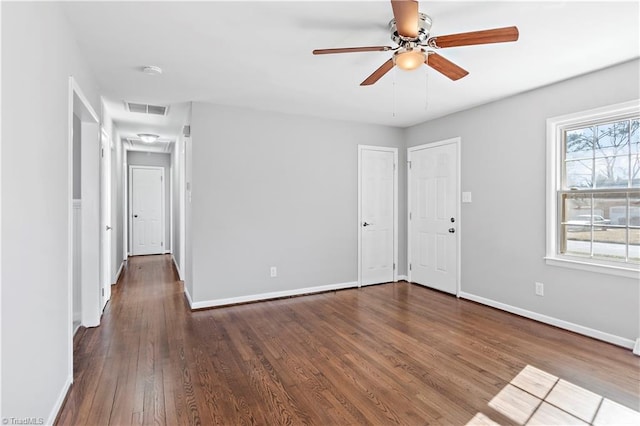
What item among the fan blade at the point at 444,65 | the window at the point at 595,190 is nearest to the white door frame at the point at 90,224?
the fan blade at the point at 444,65

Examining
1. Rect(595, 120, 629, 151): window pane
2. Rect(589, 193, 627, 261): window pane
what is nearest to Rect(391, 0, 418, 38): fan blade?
Rect(595, 120, 629, 151): window pane

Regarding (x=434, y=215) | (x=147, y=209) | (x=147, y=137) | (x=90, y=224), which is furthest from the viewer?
(x=147, y=209)

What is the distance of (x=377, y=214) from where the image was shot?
5.25 m

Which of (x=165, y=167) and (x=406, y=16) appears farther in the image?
(x=165, y=167)

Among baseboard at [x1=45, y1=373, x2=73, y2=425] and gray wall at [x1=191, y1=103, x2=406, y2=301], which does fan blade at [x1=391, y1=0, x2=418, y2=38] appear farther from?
baseboard at [x1=45, y1=373, x2=73, y2=425]

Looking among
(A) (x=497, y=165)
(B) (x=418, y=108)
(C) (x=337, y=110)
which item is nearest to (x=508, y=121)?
(A) (x=497, y=165)

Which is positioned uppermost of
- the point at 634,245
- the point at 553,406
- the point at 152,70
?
the point at 152,70

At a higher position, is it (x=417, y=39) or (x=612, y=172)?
(x=417, y=39)

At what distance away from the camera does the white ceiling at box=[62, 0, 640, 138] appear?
2.13 m

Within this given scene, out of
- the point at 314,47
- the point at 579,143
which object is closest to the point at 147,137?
the point at 314,47

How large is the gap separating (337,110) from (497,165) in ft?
6.87

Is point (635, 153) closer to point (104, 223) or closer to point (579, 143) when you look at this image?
point (579, 143)

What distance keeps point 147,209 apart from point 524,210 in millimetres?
7952

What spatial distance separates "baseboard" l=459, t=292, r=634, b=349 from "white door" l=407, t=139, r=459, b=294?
0.46 m
